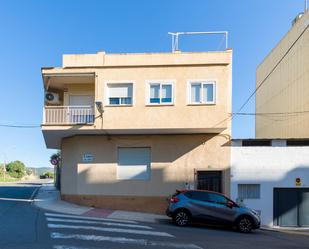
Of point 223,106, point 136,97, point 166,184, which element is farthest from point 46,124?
point 223,106

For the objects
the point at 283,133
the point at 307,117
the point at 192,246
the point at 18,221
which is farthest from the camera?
the point at 283,133

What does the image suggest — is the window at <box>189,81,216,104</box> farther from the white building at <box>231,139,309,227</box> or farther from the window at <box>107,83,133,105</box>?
the window at <box>107,83,133,105</box>

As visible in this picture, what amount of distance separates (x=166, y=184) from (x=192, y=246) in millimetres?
10231

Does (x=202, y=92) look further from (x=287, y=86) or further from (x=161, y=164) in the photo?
(x=287, y=86)

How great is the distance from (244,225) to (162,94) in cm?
787

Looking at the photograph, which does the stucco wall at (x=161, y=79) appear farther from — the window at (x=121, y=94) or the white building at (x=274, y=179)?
the white building at (x=274, y=179)

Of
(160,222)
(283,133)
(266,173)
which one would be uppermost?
(283,133)

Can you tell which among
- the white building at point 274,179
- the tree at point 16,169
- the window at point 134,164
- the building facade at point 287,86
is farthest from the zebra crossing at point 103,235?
the tree at point 16,169

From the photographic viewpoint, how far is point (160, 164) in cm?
2203

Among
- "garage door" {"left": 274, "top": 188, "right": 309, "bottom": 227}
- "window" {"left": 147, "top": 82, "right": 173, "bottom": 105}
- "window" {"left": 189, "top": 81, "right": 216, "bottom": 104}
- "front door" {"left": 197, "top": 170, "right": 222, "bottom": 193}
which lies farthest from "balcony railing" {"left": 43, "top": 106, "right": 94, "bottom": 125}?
"garage door" {"left": 274, "top": 188, "right": 309, "bottom": 227}

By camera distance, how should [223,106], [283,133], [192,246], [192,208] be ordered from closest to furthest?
[192,246] < [192,208] < [223,106] < [283,133]

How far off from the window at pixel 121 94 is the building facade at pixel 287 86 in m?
12.3

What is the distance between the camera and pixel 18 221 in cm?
1498

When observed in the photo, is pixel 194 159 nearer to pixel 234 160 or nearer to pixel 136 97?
pixel 234 160
